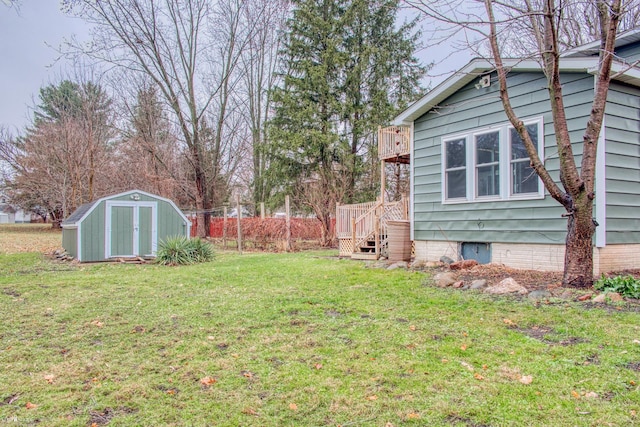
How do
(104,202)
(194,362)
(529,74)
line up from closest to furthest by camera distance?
(194,362) < (529,74) < (104,202)

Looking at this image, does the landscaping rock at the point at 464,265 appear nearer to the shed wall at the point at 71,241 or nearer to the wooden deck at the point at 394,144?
the wooden deck at the point at 394,144

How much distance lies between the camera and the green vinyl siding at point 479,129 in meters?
6.76

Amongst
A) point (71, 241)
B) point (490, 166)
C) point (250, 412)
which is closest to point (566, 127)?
point (490, 166)

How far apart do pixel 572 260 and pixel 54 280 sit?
28.6ft

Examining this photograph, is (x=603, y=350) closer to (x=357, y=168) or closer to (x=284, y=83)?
(x=357, y=168)

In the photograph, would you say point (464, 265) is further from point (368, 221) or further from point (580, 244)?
point (368, 221)

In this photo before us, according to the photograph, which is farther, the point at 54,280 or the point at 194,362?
the point at 54,280

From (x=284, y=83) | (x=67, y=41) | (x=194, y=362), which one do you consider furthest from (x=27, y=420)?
(x=284, y=83)

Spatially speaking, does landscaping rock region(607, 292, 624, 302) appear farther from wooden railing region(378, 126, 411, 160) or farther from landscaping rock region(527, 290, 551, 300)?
wooden railing region(378, 126, 411, 160)

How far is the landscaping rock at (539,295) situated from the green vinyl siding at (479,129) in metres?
2.04

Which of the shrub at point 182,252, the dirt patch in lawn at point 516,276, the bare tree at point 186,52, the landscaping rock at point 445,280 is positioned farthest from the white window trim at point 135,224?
the dirt patch in lawn at point 516,276

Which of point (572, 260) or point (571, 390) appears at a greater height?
point (572, 260)

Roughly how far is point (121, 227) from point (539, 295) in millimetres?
10746

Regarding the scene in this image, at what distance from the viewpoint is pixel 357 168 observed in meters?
19.4
